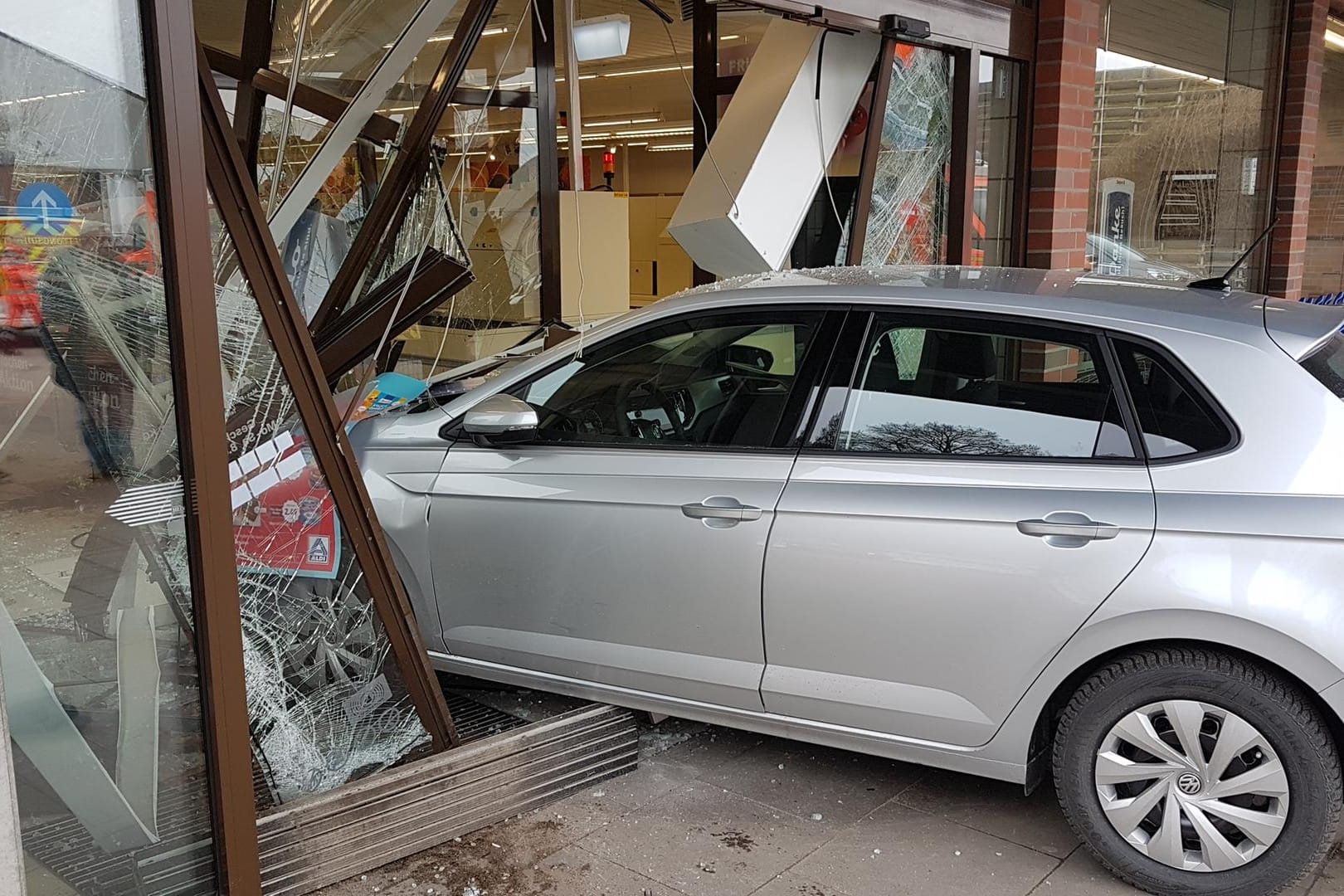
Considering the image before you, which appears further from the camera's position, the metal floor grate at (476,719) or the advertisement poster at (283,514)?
the metal floor grate at (476,719)

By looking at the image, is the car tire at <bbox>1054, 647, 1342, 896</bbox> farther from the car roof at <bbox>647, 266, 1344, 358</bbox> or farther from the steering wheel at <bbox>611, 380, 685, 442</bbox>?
the steering wheel at <bbox>611, 380, 685, 442</bbox>

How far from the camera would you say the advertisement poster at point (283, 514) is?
3311mm

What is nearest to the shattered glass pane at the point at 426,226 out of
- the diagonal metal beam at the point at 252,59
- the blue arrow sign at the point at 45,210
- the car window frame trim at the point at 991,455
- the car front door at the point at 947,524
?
the diagonal metal beam at the point at 252,59

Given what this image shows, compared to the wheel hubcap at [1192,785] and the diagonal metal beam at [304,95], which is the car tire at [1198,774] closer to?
the wheel hubcap at [1192,785]

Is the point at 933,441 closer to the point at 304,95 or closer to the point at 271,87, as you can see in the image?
the point at 304,95

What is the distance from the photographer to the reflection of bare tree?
3.16 metres

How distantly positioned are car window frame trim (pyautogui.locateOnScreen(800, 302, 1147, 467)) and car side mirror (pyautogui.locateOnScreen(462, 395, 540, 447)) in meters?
0.91

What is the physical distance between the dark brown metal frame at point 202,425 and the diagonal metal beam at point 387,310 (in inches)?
44.0

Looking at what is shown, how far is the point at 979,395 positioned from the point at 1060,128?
14.9 feet

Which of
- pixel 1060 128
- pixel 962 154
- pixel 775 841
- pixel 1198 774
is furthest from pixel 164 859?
pixel 1060 128

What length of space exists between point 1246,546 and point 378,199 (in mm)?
3910

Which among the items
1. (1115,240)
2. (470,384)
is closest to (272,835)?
(470,384)

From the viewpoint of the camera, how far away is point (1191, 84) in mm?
9766

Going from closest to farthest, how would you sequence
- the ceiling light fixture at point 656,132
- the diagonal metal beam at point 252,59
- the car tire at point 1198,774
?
1. the car tire at point 1198,774
2. the diagonal metal beam at point 252,59
3. the ceiling light fixture at point 656,132
